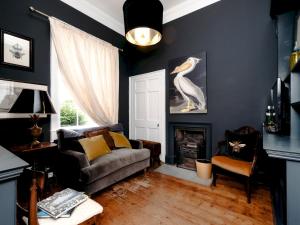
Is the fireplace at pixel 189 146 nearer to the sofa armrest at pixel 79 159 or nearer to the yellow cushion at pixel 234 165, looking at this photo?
the yellow cushion at pixel 234 165

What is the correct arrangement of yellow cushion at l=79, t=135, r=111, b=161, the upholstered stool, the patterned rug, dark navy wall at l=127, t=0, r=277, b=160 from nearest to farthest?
1. the upholstered stool
2. the patterned rug
3. yellow cushion at l=79, t=135, r=111, b=161
4. dark navy wall at l=127, t=0, r=277, b=160

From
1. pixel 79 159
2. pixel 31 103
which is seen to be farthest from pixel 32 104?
pixel 79 159

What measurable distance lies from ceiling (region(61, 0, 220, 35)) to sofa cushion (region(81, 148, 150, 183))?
2.90 m

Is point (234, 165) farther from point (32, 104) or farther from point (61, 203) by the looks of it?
point (32, 104)

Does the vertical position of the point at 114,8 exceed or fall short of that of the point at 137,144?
it exceeds it

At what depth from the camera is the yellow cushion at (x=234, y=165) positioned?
84.8 inches

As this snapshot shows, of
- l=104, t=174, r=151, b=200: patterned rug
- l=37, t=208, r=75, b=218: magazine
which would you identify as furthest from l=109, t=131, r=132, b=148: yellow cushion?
l=37, t=208, r=75, b=218: magazine

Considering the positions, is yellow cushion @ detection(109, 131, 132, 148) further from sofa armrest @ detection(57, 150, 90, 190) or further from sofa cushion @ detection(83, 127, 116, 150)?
sofa armrest @ detection(57, 150, 90, 190)

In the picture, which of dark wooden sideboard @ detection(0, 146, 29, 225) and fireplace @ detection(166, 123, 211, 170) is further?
fireplace @ detection(166, 123, 211, 170)

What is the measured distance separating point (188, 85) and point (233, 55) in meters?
0.96

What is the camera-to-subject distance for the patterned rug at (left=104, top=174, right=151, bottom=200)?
2.35 m

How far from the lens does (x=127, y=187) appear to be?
2.58 meters

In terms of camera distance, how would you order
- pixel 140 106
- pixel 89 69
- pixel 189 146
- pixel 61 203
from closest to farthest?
pixel 61 203 → pixel 89 69 → pixel 189 146 → pixel 140 106

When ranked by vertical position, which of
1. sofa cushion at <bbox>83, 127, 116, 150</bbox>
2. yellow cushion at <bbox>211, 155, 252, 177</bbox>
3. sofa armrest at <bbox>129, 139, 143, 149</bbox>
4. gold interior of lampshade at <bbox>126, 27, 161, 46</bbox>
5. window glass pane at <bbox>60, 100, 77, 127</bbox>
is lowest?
yellow cushion at <bbox>211, 155, 252, 177</bbox>
